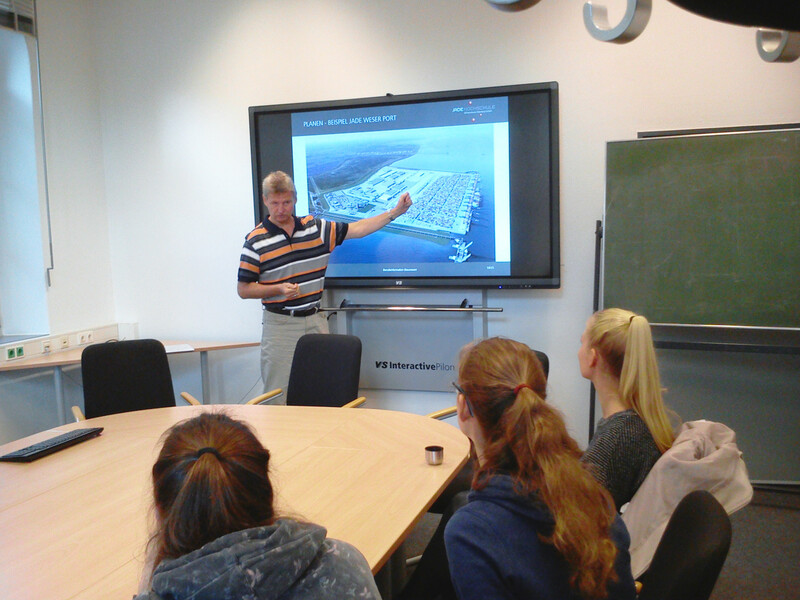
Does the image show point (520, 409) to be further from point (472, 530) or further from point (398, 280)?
point (398, 280)

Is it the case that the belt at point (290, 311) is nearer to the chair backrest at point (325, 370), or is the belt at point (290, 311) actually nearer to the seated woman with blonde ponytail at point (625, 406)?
the chair backrest at point (325, 370)

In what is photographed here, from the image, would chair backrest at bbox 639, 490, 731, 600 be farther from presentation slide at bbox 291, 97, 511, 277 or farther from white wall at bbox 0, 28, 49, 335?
white wall at bbox 0, 28, 49, 335

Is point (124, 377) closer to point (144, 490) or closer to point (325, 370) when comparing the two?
point (325, 370)

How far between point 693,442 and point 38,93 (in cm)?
449

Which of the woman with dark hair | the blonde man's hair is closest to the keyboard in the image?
the woman with dark hair

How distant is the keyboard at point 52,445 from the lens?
242 cm

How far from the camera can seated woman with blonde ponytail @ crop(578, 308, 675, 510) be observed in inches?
76.7

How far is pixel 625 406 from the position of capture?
2045mm

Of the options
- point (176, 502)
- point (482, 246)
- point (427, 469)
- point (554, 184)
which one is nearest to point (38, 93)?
point (482, 246)

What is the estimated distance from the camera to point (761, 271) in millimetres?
3693

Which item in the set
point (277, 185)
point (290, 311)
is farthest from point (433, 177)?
point (290, 311)

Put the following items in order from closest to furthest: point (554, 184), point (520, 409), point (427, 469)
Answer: point (520, 409) < point (427, 469) < point (554, 184)

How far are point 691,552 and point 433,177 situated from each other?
3.31 metres

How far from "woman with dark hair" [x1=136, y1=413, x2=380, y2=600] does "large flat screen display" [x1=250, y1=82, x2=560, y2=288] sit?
125 inches
